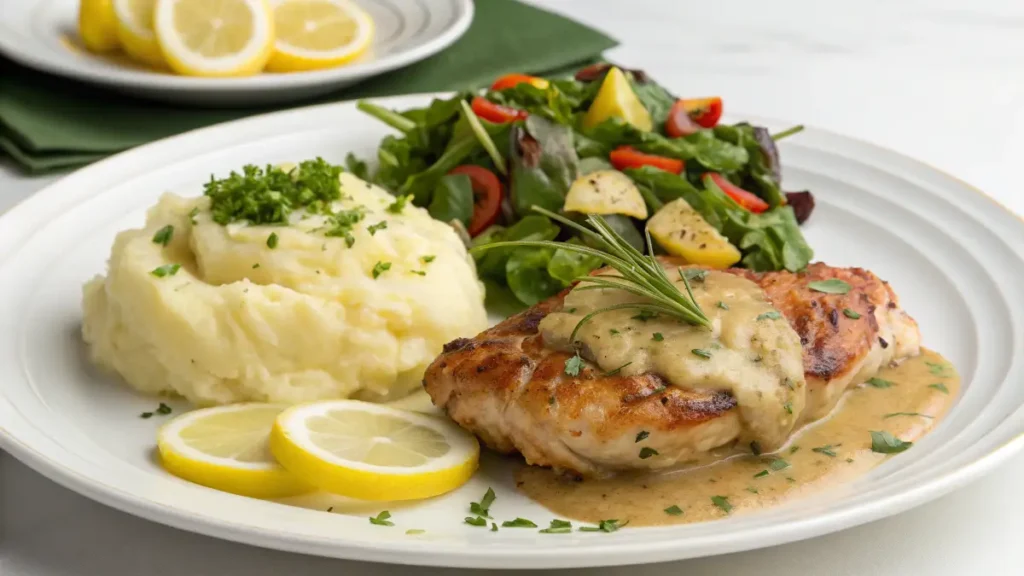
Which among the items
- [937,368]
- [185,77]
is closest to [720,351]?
[937,368]

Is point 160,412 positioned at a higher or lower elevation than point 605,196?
lower

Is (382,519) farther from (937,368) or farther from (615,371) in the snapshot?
A: (937,368)

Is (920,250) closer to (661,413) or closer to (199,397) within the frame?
(661,413)

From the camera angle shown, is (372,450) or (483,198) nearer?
(372,450)

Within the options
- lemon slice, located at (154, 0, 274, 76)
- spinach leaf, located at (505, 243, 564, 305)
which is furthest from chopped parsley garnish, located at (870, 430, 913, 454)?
lemon slice, located at (154, 0, 274, 76)

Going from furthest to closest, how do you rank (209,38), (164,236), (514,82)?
1. (209,38)
2. (514,82)
3. (164,236)

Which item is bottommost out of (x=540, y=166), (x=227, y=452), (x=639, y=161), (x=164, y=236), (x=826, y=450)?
(x=227, y=452)

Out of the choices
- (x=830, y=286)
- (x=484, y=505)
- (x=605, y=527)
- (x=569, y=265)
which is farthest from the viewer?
(x=569, y=265)
